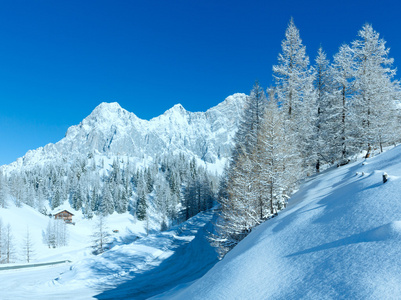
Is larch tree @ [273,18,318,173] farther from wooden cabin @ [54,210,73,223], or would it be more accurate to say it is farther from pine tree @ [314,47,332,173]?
wooden cabin @ [54,210,73,223]

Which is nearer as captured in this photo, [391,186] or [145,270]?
[391,186]

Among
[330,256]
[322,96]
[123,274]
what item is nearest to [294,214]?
[330,256]

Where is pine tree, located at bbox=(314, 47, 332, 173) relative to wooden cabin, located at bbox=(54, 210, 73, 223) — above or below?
below

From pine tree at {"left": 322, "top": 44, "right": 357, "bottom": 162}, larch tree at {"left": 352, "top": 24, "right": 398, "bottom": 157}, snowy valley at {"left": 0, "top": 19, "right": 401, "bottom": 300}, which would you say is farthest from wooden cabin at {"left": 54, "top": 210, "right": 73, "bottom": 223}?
larch tree at {"left": 352, "top": 24, "right": 398, "bottom": 157}

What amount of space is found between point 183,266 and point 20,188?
372 ft

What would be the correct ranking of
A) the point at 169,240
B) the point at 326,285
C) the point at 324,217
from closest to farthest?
the point at 326,285 < the point at 324,217 < the point at 169,240

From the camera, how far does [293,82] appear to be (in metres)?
25.2

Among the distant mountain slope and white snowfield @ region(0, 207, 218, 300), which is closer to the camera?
the distant mountain slope

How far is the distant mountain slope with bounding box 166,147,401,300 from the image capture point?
4.53 metres

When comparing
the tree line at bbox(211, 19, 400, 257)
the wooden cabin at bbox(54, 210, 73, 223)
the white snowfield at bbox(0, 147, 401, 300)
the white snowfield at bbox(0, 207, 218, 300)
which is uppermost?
the wooden cabin at bbox(54, 210, 73, 223)

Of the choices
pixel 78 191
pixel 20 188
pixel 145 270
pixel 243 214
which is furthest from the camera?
pixel 78 191

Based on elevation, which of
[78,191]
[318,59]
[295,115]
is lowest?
[295,115]

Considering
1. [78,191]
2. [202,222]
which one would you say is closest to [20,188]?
[78,191]

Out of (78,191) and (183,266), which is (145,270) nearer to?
(183,266)
